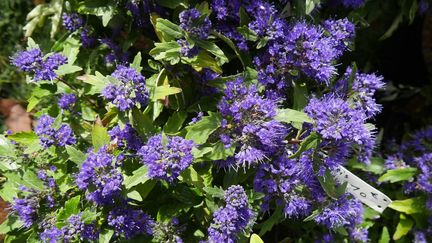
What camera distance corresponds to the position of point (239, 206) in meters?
1.89

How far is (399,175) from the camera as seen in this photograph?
2.69 meters

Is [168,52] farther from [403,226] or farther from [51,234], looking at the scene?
[403,226]

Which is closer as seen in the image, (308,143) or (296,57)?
(308,143)

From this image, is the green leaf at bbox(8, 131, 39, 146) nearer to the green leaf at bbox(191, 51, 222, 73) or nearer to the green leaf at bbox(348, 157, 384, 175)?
the green leaf at bbox(191, 51, 222, 73)

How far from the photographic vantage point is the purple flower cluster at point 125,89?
1818 mm

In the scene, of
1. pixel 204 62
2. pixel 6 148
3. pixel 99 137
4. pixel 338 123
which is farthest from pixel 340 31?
pixel 6 148

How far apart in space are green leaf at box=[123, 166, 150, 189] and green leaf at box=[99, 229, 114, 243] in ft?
0.75

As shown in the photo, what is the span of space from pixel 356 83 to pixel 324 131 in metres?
0.41

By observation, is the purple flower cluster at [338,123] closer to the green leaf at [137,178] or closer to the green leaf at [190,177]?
the green leaf at [190,177]

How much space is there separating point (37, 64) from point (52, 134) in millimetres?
313

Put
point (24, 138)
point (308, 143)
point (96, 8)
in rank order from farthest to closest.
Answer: point (96, 8)
point (24, 138)
point (308, 143)

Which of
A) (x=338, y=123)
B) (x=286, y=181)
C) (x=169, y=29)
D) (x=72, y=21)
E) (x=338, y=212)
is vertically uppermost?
(x=169, y=29)

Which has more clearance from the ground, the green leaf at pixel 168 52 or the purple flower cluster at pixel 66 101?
the green leaf at pixel 168 52

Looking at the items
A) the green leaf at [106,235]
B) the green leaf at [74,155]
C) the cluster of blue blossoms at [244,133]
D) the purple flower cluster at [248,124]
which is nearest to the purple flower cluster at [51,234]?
the cluster of blue blossoms at [244,133]
